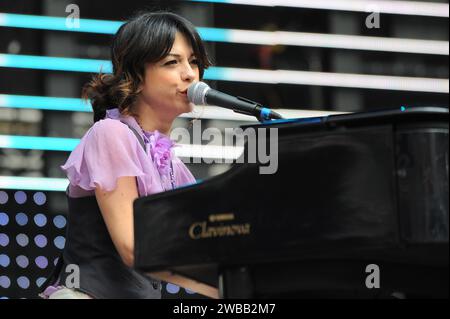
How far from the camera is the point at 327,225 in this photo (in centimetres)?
200

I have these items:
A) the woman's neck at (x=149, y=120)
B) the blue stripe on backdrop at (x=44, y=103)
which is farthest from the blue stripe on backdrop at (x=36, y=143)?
the woman's neck at (x=149, y=120)

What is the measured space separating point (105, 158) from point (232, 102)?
0.38m

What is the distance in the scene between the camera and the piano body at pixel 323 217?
1981 millimetres

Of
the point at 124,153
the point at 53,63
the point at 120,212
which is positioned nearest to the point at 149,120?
the point at 124,153

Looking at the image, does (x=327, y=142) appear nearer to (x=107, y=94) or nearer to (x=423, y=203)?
(x=423, y=203)

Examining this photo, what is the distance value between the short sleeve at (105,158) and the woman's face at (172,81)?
0.16 m

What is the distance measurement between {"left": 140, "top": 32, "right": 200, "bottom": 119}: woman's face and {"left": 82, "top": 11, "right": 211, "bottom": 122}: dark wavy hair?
0.02 metres

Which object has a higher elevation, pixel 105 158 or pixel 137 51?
pixel 137 51

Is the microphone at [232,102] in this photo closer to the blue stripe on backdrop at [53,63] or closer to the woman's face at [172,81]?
the woman's face at [172,81]

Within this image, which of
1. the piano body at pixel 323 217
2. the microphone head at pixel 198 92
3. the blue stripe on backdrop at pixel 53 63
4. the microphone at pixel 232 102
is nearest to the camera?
the piano body at pixel 323 217

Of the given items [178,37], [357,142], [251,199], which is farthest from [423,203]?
[178,37]

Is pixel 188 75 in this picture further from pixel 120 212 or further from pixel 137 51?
pixel 120 212

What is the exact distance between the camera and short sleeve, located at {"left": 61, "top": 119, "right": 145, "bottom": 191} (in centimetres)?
261

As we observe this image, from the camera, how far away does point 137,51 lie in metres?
2.87
